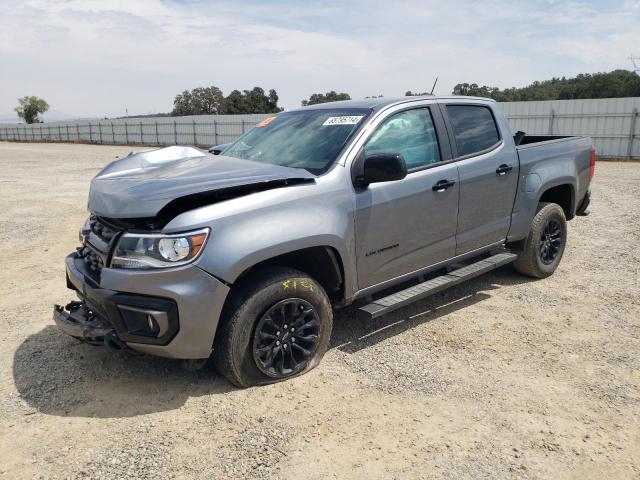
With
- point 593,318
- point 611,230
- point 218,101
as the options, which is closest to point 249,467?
point 593,318

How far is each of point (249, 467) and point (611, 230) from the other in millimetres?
6895

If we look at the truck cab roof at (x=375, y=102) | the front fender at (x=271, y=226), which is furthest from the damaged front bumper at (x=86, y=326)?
the truck cab roof at (x=375, y=102)

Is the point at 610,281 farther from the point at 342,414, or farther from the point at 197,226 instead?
the point at 197,226

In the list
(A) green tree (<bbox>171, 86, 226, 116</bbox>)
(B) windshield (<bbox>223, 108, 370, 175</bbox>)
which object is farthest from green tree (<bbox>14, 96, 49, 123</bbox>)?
(B) windshield (<bbox>223, 108, 370, 175</bbox>)

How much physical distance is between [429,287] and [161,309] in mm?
2179

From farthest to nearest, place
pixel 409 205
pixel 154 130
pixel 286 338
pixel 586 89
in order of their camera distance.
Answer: pixel 586 89 → pixel 154 130 → pixel 409 205 → pixel 286 338

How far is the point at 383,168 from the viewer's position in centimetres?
346

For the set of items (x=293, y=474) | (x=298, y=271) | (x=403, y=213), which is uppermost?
(x=403, y=213)

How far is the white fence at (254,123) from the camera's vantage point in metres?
20.5

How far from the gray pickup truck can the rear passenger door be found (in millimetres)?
14

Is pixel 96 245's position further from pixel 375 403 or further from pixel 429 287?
pixel 429 287

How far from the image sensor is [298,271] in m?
3.44

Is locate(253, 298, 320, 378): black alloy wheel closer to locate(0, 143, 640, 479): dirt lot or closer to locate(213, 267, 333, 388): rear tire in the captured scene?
locate(213, 267, 333, 388): rear tire

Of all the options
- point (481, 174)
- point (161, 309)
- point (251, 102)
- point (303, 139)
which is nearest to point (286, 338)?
point (161, 309)
